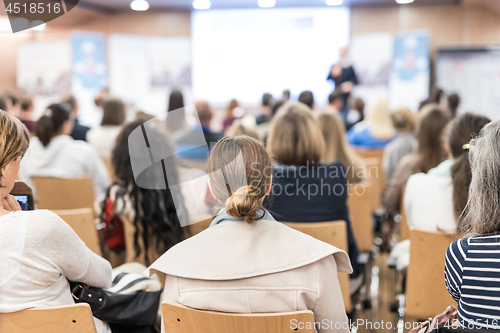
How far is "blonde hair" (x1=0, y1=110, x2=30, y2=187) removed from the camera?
46.3 inches

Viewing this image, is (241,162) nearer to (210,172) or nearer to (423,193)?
(210,172)

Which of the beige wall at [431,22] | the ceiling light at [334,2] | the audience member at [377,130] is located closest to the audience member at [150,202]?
the audience member at [377,130]

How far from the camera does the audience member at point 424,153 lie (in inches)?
104

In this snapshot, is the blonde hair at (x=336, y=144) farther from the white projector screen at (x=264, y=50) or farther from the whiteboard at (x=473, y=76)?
the white projector screen at (x=264, y=50)

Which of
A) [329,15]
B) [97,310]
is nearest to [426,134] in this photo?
[97,310]

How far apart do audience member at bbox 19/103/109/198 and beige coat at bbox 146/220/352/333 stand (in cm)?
192

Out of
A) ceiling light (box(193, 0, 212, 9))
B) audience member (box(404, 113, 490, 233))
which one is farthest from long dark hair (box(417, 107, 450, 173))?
ceiling light (box(193, 0, 212, 9))

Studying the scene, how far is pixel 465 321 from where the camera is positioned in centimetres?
112

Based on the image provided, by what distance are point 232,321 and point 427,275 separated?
40.3 inches

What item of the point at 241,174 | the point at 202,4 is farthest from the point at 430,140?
the point at 202,4

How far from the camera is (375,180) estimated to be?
3.35 metres

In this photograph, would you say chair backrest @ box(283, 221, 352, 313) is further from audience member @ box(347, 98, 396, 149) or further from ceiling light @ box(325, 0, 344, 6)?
ceiling light @ box(325, 0, 344, 6)

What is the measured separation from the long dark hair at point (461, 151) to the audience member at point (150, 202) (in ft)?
3.70

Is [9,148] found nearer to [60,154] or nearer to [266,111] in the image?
[60,154]
